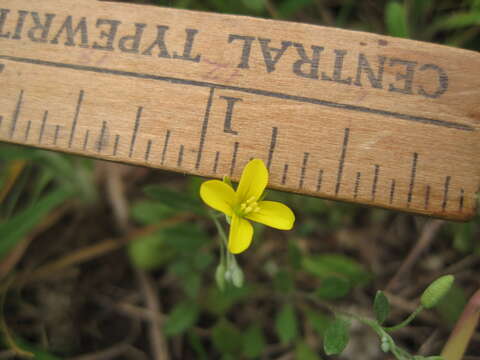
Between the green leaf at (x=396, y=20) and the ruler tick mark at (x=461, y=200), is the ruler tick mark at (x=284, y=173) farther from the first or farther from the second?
the green leaf at (x=396, y=20)

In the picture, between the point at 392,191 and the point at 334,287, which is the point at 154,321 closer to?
the point at 334,287

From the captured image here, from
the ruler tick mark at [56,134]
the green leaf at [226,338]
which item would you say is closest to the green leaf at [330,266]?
the green leaf at [226,338]

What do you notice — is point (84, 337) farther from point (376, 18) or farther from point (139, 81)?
point (376, 18)

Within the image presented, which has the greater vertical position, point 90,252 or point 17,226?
point 17,226

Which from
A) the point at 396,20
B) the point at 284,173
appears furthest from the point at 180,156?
the point at 396,20

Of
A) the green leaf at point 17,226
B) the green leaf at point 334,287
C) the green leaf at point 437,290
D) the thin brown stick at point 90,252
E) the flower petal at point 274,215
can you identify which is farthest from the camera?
the thin brown stick at point 90,252

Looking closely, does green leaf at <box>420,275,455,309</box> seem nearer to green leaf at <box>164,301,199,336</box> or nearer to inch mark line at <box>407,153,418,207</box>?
inch mark line at <box>407,153,418,207</box>

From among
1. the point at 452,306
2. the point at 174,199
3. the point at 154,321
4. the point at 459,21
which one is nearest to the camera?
the point at 174,199

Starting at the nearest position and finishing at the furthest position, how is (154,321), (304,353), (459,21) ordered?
(304,353)
(459,21)
(154,321)
